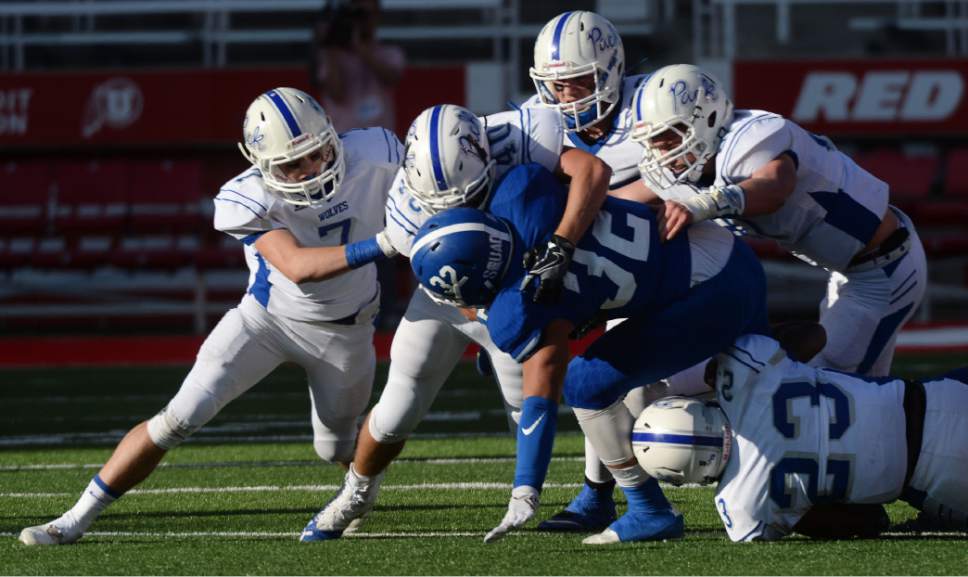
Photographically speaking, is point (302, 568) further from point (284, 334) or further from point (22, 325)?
point (22, 325)

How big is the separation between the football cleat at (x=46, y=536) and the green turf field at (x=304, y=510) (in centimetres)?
3

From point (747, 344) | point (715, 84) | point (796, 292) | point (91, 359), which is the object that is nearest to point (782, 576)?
point (747, 344)

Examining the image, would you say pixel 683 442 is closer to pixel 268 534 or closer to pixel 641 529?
pixel 641 529

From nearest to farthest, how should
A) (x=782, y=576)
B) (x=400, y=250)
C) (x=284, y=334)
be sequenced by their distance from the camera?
(x=782, y=576) < (x=400, y=250) < (x=284, y=334)

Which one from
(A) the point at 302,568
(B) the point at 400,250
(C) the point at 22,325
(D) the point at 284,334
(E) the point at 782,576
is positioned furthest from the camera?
(C) the point at 22,325

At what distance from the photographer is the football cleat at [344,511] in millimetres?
3828

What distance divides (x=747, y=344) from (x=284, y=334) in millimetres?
1191

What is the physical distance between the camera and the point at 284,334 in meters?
4.08

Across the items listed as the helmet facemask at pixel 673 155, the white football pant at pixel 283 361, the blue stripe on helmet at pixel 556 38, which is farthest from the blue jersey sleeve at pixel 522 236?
the white football pant at pixel 283 361

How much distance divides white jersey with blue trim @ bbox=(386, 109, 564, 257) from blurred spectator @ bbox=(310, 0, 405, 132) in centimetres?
507

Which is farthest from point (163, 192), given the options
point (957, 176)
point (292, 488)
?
point (292, 488)

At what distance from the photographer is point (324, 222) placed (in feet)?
13.4

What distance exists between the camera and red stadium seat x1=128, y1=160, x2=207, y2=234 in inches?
420

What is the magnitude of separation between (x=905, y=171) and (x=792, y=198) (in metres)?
6.94
